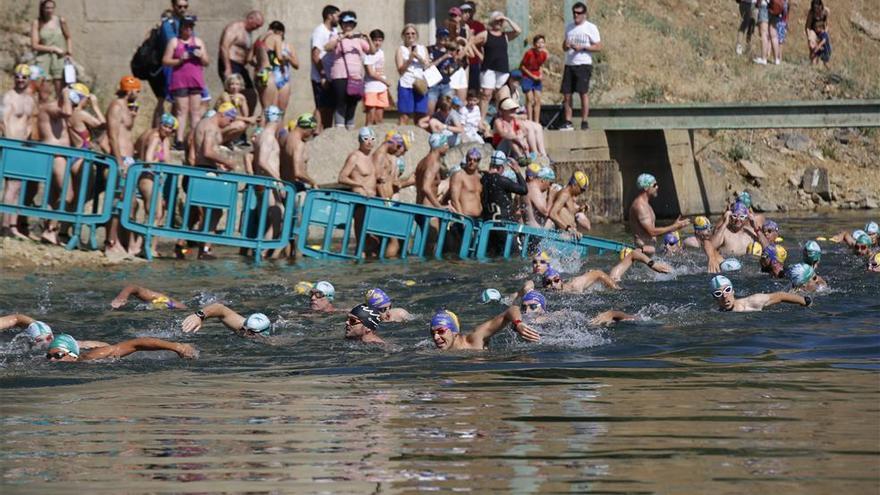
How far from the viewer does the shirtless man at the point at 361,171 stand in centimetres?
2095

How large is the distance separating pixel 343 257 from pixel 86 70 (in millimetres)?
6664

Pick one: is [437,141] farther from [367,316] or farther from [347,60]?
[367,316]

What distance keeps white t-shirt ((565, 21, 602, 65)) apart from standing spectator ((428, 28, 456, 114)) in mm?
2500

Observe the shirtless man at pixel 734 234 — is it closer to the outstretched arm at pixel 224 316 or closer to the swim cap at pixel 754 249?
the swim cap at pixel 754 249

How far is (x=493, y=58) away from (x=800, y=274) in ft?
25.3

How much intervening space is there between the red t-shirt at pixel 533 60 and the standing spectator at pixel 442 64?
1897 mm

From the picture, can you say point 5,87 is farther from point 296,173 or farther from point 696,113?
point 696,113

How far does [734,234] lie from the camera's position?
68.1ft

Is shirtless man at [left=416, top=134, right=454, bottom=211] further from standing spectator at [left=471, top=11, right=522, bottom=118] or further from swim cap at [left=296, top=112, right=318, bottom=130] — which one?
standing spectator at [left=471, top=11, right=522, bottom=118]

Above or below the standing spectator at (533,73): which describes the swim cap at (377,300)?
below

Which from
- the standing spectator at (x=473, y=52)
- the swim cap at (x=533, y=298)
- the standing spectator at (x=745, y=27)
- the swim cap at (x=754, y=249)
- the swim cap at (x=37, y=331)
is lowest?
the swim cap at (x=37, y=331)

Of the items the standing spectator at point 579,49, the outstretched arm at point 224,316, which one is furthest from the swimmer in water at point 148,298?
the standing spectator at point 579,49

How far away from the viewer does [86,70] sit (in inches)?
990

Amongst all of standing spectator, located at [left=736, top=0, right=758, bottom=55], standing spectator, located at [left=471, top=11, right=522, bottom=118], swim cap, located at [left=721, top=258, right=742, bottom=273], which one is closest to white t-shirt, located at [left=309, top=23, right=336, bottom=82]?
A: standing spectator, located at [left=471, top=11, right=522, bottom=118]
